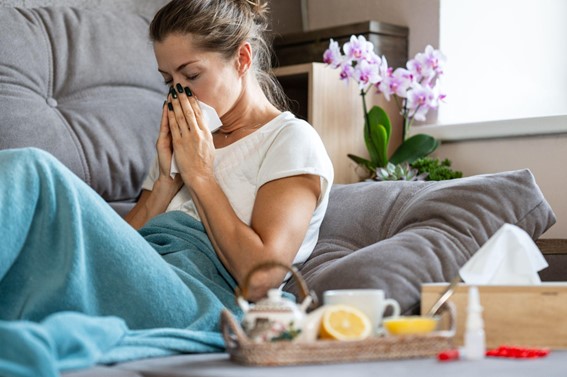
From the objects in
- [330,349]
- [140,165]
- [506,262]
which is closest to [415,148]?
[140,165]

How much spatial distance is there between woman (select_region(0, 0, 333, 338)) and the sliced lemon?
24 centimetres

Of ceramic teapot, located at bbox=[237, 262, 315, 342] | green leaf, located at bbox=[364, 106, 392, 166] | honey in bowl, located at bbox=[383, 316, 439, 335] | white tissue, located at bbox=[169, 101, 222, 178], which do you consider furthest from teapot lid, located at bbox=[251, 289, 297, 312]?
green leaf, located at bbox=[364, 106, 392, 166]

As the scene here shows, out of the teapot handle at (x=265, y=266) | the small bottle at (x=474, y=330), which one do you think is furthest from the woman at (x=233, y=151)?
the small bottle at (x=474, y=330)

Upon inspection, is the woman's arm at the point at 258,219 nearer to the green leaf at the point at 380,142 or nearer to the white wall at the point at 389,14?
the green leaf at the point at 380,142

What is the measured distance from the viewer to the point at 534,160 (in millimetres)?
2396

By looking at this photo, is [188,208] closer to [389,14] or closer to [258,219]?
Result: [258,219]

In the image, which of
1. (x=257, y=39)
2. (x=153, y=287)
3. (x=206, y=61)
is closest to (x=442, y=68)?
(x=257, y=39)

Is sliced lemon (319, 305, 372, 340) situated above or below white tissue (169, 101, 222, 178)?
below

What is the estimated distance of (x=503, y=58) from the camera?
2.65 m

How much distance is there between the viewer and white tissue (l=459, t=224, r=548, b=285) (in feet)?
4.66

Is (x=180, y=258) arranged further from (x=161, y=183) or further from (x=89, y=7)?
(x=89, y=7)

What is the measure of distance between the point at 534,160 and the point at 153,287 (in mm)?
1285

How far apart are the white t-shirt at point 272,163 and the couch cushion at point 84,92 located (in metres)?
0.38

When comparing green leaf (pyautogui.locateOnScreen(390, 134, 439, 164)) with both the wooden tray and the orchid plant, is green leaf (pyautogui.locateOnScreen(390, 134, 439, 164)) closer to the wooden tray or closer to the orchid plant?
the orchid plant
